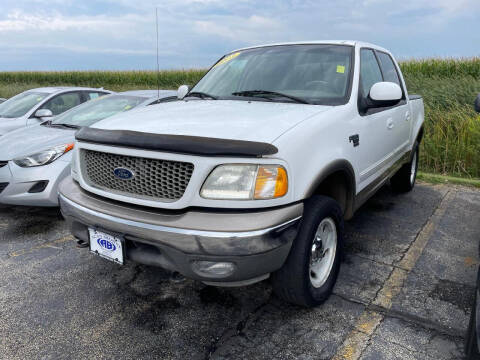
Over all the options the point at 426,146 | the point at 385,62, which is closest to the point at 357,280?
the point at 385,62

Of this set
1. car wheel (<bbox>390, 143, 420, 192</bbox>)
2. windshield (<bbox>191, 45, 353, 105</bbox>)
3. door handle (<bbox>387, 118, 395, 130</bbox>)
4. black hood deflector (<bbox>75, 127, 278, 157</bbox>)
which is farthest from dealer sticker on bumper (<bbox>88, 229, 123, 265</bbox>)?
car wheel (<bbox>390, 143, 420, 192</bbox>)

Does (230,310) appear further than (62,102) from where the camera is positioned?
No

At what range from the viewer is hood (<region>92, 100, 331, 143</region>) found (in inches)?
84.0

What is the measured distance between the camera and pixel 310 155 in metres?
2.25

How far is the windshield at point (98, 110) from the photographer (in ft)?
16.8

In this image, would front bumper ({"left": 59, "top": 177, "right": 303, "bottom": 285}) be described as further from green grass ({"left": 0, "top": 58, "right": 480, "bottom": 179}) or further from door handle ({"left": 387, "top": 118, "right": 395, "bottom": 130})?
green grass ({"left": 0, "top": 58, "right": 480, "bottom": 179})

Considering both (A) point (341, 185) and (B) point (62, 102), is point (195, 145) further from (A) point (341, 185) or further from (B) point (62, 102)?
(B) point (62, 102)

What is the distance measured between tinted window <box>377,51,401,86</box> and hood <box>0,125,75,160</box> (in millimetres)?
3446

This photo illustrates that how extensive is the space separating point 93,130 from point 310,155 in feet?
4.48

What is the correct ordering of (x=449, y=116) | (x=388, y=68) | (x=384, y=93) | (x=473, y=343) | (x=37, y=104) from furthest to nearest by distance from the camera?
(x=449, y=116) < (x=37, y=104) < (x=388, y=68) < (x=384, y=93) < (x=473, y=343)

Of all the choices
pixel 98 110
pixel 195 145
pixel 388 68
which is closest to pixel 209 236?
pixel 195 145

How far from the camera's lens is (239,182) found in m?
2.03

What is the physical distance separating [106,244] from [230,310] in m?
0.92

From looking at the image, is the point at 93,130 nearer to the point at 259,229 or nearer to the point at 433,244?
the point at 259,229
